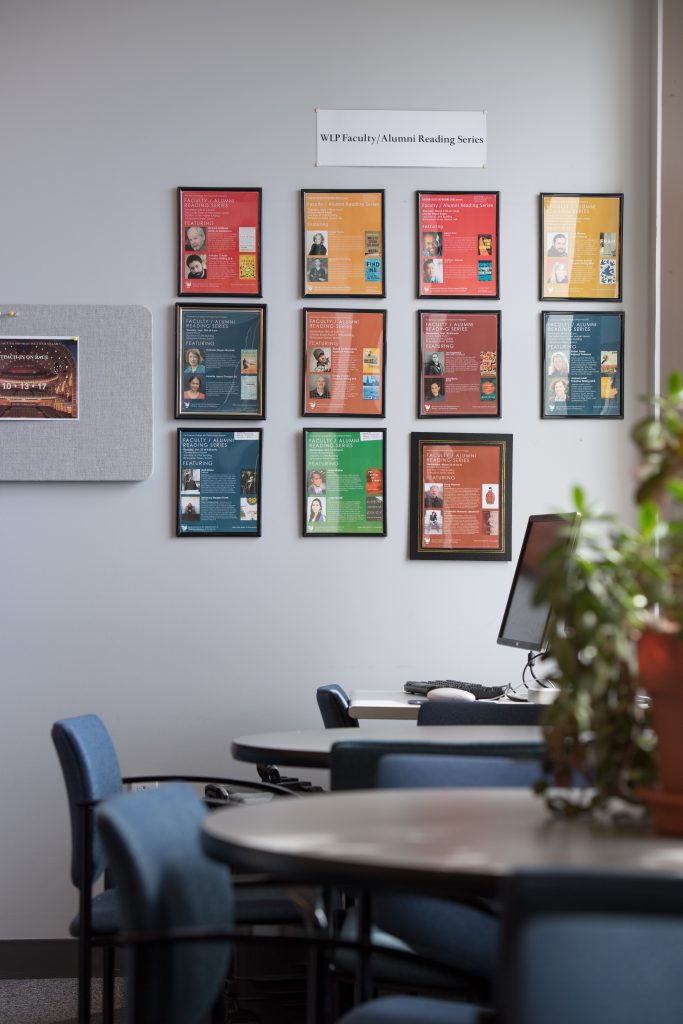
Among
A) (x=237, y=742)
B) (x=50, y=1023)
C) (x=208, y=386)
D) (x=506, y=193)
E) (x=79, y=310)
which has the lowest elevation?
(x=50, y=1023)

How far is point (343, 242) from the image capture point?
14.4 feet

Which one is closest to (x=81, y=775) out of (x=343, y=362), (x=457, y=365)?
(x=343, y=362)

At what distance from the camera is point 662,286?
4.40m

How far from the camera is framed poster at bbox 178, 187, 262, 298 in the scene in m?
4.35

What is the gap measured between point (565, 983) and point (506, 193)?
3.55 meters

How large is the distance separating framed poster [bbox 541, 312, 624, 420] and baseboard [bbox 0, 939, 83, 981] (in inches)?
103

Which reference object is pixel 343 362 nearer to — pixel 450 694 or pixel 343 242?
pixel 343 242

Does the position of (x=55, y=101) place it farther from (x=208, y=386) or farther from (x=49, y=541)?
(x=49, y=541)

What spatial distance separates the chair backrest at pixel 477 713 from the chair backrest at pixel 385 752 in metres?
0.69

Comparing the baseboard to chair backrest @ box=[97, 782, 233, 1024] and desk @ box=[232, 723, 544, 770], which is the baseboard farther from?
chair backrest @ box=[97, 782, 233, 1024]

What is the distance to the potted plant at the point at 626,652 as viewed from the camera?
5.53ft

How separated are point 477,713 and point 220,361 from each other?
6.15ft

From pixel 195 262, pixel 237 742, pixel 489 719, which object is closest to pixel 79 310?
pixel 195 262

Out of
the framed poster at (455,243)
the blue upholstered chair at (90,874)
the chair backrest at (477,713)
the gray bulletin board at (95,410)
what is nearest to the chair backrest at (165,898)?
the blue upholstered chair at (90,874)
